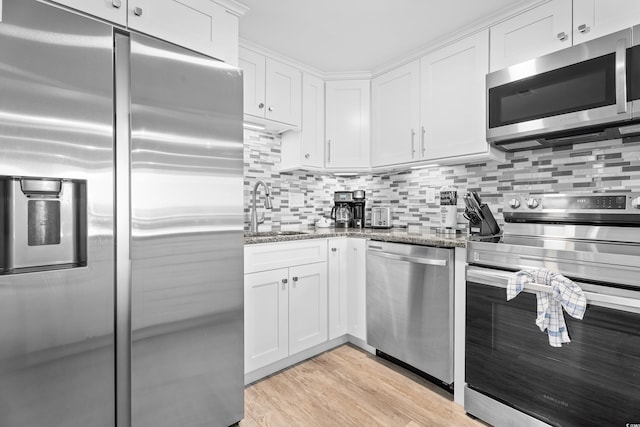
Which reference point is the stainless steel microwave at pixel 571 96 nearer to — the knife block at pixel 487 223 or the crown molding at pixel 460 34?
the crown molding at pixel 460 34

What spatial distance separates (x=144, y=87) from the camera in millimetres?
1333

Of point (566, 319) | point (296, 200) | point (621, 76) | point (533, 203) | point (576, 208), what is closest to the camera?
point (566, 319)

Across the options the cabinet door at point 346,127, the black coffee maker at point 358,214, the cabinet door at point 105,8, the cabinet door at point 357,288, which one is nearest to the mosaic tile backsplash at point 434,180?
the black coffee maker at point 358,214

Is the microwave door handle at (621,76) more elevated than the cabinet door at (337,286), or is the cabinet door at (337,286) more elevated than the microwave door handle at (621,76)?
the microwave door handle at (621,76)

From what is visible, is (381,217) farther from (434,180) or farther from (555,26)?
(555,26)

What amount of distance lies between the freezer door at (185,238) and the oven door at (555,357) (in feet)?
4.15

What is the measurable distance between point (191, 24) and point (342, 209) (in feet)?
6.57

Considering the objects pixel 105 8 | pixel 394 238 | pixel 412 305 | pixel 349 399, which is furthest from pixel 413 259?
pixel 105 8

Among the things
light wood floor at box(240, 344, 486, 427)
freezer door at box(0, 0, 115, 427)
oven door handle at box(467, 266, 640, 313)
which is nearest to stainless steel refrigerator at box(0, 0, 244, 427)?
freezer door at box(0, 0, 115, 427)

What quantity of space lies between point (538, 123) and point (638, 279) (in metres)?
0.93

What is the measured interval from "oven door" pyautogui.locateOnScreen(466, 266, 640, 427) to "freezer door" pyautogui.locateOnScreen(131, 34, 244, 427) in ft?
4.15

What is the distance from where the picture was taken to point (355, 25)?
212cm

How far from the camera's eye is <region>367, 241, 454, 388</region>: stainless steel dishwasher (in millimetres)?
1883

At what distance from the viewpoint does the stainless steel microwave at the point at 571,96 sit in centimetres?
152
